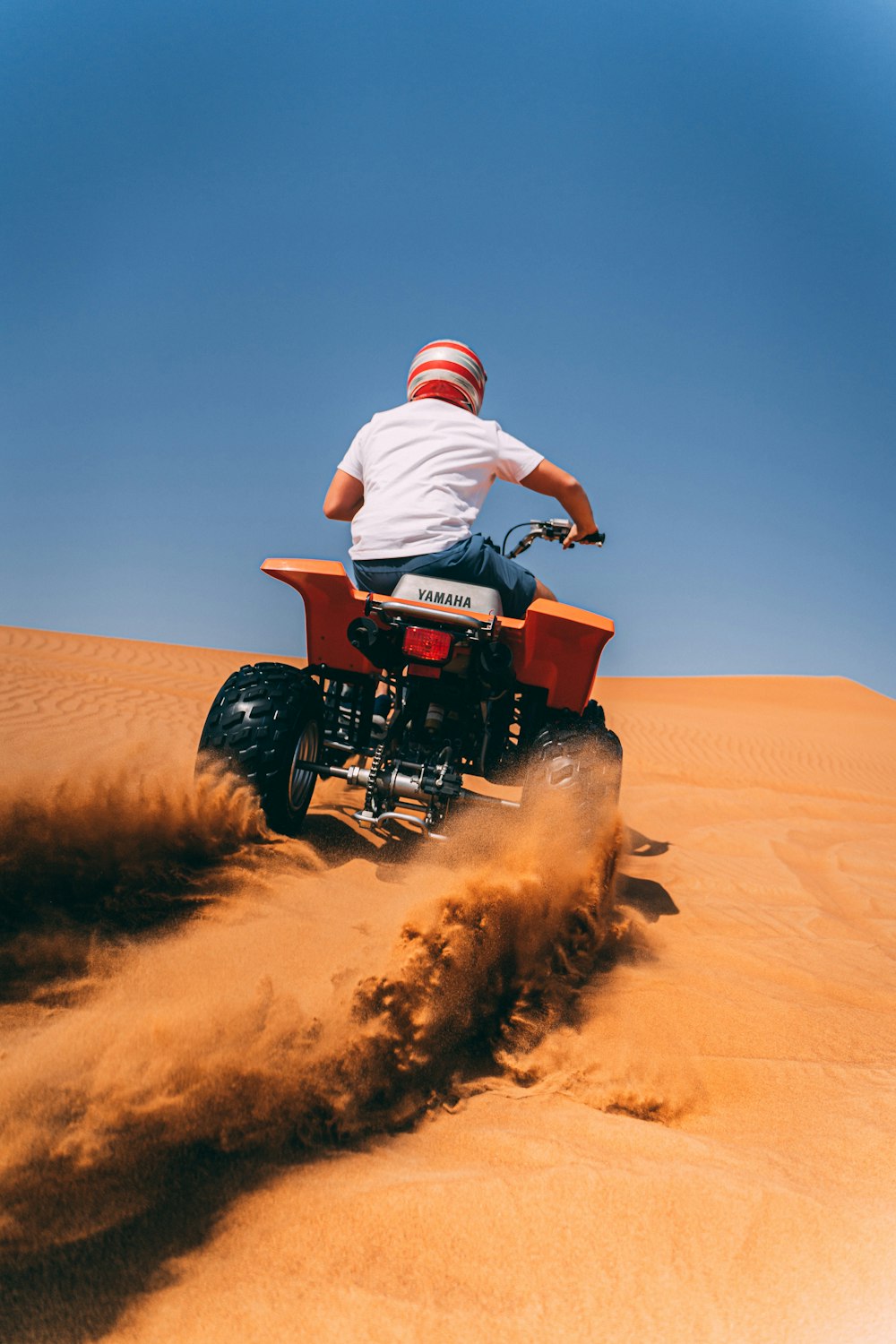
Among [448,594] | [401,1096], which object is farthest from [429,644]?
Answer: [401,1096]

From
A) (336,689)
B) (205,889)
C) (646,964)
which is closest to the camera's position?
(205,889)

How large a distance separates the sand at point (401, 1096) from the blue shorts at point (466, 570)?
1003 millimetres

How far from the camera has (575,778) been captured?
2713 mm

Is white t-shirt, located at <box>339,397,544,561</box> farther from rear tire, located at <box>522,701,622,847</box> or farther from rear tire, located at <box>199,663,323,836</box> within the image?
rear tire, located at <box>522,701,622,847</box>

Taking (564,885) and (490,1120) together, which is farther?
(564,885)

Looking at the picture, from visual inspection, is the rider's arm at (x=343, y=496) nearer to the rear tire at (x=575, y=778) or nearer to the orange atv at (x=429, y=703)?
the orange atv at (x=429, y=703)

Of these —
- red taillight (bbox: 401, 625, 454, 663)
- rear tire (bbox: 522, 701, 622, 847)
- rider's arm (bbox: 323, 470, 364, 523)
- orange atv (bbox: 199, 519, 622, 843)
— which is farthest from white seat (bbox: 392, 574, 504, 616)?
rider's arm (bbox: 323, 470, 364, 523)

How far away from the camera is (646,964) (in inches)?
104

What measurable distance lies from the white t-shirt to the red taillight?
369 mm

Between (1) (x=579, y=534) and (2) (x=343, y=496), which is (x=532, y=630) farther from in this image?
(2) (x=343, y=496)

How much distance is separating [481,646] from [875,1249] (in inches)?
78.4

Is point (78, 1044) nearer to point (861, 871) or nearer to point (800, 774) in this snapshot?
point (861, 871)

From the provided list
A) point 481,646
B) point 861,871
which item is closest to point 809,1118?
point 481,646

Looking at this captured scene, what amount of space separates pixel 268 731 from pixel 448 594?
33.9 inches
